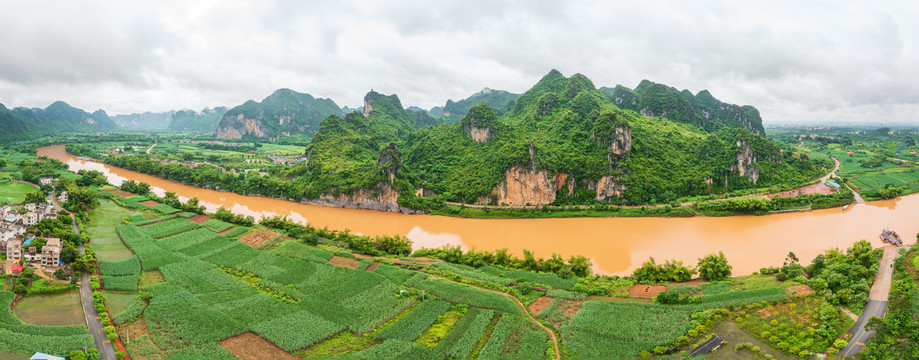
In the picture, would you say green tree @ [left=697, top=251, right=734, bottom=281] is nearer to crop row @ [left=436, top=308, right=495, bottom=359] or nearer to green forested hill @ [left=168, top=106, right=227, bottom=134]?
crop row @ [left=436, top=308, right=495, bottom=359]

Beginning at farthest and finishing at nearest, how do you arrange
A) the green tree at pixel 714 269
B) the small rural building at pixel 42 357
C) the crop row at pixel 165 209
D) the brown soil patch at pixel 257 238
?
the crop row at pixel 165 209 < the brown soil patch at pixel 257 238 < the green tree at pixel 714 269 < the small rural building at pixel 42 357

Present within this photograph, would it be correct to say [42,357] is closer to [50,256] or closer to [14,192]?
[50,256]

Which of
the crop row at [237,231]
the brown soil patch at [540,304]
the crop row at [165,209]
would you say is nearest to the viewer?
the brown soil patch at [540,304]

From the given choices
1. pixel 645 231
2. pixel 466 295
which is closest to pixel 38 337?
pixel 466 295

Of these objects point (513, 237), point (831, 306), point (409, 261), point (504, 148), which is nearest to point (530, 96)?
point (504, 148)

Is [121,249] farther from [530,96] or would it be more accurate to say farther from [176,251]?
[530,96]

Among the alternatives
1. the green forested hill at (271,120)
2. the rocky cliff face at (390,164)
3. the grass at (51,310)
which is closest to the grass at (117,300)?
the grass at (51,310)

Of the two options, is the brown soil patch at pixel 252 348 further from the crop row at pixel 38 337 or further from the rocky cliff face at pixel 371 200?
the rocky cliff face at pixel 371 200
